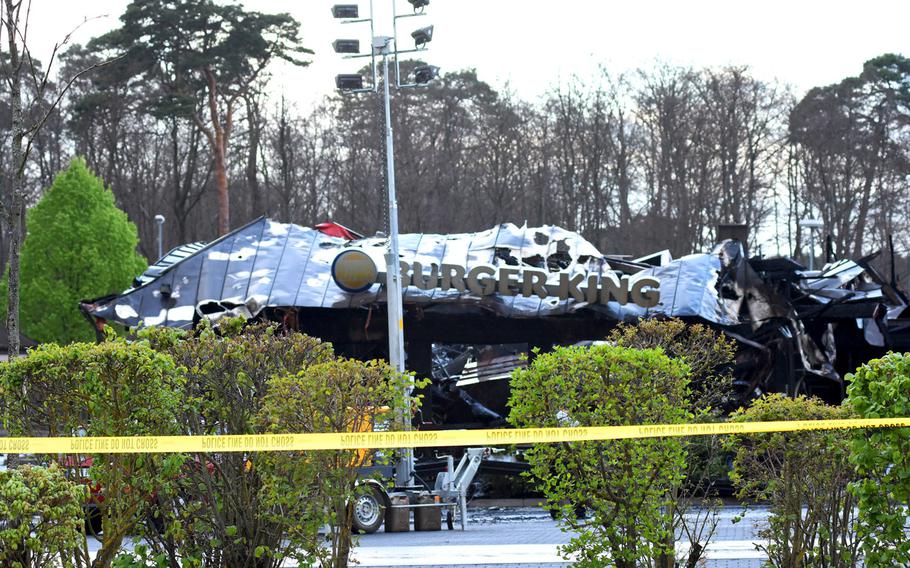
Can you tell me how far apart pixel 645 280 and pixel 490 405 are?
227 inches

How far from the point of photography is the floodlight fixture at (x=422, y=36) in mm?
23891

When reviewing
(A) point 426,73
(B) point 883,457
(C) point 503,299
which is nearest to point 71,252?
(C) point 503,299

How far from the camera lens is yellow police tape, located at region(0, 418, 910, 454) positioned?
8.00 m

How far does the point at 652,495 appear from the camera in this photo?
8281 mm

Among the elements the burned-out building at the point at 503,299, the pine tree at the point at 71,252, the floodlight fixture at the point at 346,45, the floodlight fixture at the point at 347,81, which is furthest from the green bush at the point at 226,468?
the pine tree at the point at 71,252

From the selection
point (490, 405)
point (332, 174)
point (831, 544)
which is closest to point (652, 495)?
point (831, 544)

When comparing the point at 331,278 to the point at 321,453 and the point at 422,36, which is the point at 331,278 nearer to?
the point at 422,36

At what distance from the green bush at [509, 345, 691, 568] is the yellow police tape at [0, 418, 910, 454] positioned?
17 centimetres

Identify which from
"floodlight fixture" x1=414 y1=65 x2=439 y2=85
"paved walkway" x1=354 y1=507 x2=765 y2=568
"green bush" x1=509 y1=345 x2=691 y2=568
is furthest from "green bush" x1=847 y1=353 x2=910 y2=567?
"floodlight fixture" x1=414 y1=65 x2=439 y2=85

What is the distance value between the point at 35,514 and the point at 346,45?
17.9 meters

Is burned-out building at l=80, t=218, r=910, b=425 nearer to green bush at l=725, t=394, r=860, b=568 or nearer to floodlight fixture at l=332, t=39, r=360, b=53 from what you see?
floodlight fixture at l=332, t=39, r=360, b=53

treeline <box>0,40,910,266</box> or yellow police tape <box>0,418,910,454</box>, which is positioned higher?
treeline <box>0,40,910,266</box>

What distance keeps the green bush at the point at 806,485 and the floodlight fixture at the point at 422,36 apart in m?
16.6

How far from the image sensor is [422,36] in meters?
24.0
